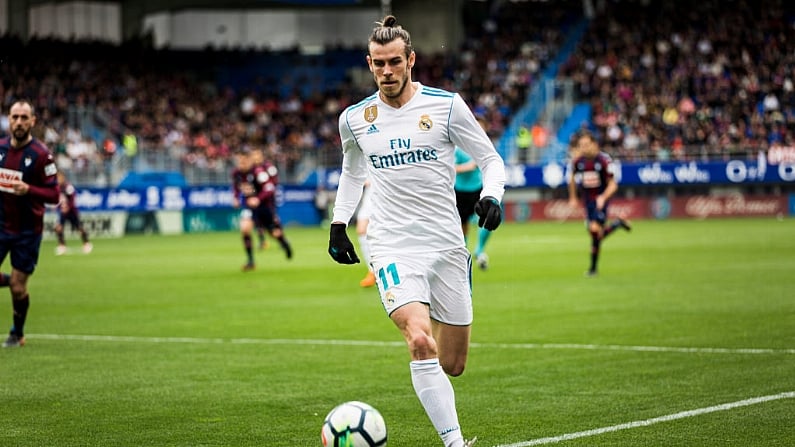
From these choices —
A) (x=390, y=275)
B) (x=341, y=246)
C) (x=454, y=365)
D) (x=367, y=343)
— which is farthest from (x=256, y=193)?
(x=390, y=275)

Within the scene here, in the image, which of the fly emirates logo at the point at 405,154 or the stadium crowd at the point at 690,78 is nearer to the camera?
the fly emirates logo at the point at 405,154

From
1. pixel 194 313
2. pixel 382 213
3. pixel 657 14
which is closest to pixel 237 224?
pixel 657 14

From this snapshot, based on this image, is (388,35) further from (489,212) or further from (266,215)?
(266,215)

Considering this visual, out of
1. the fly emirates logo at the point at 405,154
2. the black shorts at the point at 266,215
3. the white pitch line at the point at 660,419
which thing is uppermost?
the fly emirates logo at the point at 405,154

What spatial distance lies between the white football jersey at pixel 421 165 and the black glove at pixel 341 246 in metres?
0.16

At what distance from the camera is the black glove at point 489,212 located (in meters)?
6.64

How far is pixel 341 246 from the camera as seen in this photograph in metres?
7.20

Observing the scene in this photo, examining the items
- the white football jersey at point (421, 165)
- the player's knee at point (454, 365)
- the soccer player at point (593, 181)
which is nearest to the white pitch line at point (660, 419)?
the player's knee at point (454, 365)

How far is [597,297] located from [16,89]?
32863 mm

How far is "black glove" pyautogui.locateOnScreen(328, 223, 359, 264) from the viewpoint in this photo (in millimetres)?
7188

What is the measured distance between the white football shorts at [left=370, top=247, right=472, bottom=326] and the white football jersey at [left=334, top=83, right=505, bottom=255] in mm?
66

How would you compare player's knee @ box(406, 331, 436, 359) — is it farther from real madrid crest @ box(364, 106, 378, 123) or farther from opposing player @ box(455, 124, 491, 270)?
opposing player @ box(455, 124, 491, 270)

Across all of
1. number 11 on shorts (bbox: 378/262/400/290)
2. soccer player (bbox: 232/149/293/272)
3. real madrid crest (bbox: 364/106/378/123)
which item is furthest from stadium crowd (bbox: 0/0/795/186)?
number 11 on shorts (bbox: 378/262/400/290)

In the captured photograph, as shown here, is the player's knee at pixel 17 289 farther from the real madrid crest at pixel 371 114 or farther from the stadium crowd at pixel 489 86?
the stadium crowd at pixel 489 86
